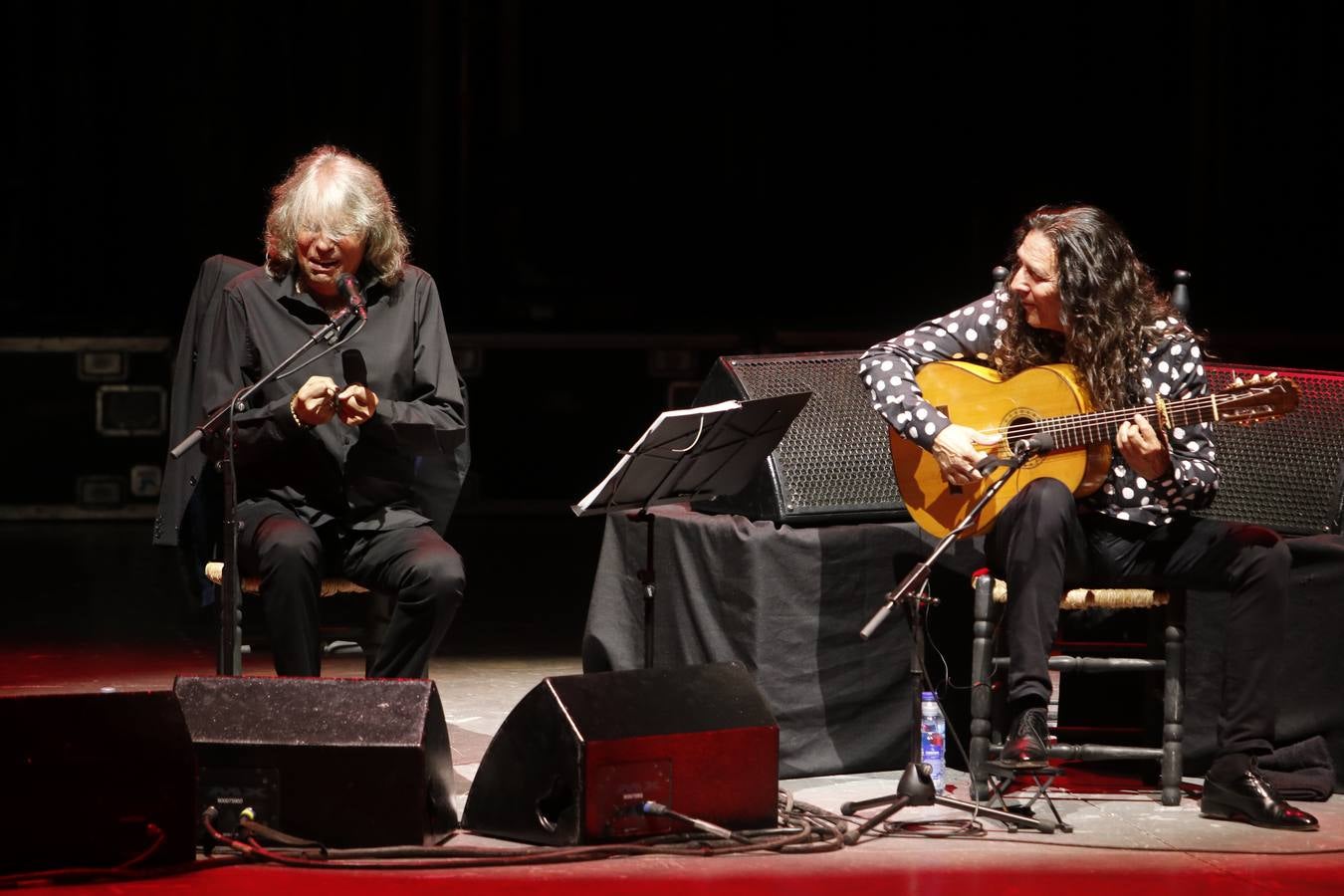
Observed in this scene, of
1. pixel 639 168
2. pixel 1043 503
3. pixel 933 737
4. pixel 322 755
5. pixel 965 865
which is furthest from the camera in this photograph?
pixel 639 168

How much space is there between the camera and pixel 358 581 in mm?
4168

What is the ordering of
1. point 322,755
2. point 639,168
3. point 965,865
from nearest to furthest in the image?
point 322,755 < point 965,865 < point 639,168

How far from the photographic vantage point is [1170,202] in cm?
931

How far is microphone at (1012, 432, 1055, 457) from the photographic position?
3.96m

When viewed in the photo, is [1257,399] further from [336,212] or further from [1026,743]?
[336,212]

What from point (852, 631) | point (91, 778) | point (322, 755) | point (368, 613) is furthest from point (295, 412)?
point (852, 631)

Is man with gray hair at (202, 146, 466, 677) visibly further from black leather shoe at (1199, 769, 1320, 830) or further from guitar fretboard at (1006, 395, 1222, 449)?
black leather shoe at (1199, 769, 1320, 830)

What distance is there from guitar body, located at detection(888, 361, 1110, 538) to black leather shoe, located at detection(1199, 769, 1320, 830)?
72cm

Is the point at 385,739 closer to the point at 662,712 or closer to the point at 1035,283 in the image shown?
the point at 662,712

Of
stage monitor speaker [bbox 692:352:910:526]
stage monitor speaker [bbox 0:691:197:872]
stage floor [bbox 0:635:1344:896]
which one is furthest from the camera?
stage monitor speaker [bbox 692:352:910:526]

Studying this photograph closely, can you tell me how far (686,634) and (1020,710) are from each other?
3.16 ft

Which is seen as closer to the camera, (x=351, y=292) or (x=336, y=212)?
(x=351, y=292)

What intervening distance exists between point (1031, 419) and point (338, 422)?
1633 millimetres

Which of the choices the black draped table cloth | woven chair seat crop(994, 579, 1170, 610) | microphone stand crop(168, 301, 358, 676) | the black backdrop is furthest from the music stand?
the black backdrop
